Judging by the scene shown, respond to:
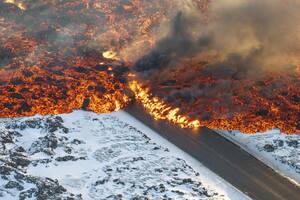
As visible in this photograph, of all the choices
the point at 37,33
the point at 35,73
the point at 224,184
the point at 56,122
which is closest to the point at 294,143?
the point at 224,184

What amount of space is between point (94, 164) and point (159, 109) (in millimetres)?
11980

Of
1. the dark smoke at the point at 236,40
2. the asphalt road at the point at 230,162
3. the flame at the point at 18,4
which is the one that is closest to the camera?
the asphalt road at the point at 230,162

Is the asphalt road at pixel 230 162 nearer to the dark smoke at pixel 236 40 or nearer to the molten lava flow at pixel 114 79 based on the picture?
the molten lava flow at pixel 114 79

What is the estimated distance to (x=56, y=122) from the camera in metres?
48.8

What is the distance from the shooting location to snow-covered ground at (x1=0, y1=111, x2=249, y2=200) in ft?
133

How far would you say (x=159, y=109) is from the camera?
5362 centimetres

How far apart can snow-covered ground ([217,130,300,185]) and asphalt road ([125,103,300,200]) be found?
2.41 ft

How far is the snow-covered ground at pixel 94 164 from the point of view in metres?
40.7

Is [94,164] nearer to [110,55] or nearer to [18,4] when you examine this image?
[110,55]

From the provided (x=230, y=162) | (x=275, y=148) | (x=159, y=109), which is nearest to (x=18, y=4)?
(x=159, y=109)

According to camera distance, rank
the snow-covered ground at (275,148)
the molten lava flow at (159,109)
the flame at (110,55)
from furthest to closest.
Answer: the flame at (110,55)
the molten lava flow at (159,109)
the snow-covered ground at (275,148)

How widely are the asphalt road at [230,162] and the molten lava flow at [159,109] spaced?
87 cm

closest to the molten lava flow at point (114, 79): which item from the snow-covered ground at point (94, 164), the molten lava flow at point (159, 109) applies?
the molten lava flow at point (159, 109)

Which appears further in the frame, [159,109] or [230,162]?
[159,109]
